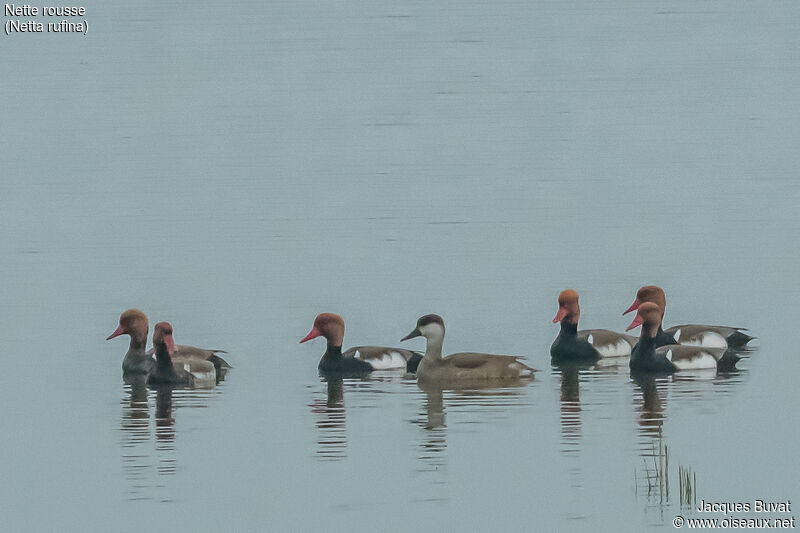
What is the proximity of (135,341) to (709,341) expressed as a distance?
7.57 meters

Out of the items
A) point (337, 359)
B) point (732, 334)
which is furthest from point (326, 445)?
point (732, 334)

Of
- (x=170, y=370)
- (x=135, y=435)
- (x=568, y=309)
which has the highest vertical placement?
(x=568, y=309)

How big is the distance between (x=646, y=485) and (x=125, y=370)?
9085 millimetres

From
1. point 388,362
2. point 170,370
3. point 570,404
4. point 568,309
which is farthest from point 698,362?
point 170,370

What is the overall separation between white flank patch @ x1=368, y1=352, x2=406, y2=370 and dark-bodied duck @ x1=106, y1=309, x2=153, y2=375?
2.79m

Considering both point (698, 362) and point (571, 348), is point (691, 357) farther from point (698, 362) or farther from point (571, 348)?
point (571, 348)

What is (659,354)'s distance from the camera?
2314cm

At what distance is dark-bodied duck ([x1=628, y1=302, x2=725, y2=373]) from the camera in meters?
22.9

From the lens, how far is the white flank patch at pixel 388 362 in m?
23.3

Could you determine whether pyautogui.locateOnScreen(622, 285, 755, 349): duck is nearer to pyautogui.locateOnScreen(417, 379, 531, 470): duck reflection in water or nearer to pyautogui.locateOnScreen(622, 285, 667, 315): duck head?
pyautogui.locateOnScreen(622, 285, 667, 315): duck head

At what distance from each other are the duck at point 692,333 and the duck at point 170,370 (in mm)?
6141

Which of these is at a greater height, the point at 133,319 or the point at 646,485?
the point at 133,319

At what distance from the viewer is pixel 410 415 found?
2000 centimetres

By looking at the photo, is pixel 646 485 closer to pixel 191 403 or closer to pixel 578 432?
pixel 578 432
